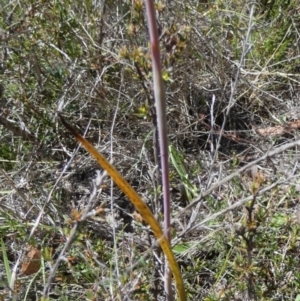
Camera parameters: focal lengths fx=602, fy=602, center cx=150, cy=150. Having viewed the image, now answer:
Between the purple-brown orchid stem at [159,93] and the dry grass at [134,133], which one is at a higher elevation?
the purple-brown orchid stem at [159,93]

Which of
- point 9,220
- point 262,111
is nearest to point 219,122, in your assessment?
point 262,111

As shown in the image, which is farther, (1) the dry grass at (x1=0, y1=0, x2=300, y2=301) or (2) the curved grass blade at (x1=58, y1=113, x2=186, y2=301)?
(1) the dry grass at (x1=0, y1=0, x2=300, y2=301)

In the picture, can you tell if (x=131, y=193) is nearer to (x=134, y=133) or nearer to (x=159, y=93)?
(x=159, y=93)

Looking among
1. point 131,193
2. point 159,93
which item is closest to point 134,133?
point 131,193

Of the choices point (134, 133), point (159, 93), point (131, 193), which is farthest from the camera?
point (134, 133)

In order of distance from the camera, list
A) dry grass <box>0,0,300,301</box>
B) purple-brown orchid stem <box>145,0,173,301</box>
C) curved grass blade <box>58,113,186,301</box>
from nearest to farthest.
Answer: purple-brown orchid stem <box>145,0,173,301</box> → curved grass blade <box>58,113,186,301</box> → dry grass <box>0,0,300,301</box>

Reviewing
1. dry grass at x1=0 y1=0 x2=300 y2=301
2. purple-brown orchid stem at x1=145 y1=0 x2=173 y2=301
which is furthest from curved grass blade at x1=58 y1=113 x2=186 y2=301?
dry grass at x1=0 y1=0 x2=300 y2=301

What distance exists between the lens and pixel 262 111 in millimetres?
2246

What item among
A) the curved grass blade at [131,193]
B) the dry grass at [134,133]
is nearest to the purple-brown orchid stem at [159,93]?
the curved grass blade at [131,193]

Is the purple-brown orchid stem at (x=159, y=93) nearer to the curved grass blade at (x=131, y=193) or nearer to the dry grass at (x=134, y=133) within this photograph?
the curved grass blade at (x=131, y=193)

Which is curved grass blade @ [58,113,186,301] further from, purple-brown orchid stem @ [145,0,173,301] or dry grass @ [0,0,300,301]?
dry grass @ [0,0,300,301]

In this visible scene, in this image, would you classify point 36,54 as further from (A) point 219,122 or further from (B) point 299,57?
(B) point 299,57

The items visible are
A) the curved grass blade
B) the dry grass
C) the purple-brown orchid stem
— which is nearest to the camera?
the purple-brown orchid stem

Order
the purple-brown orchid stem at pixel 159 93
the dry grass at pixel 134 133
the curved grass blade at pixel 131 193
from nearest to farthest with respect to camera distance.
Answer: the purple-brown orchid stem at pixel 159 93 → the curved grass blade at pixel 131 193 → the dry grass at pixel 134 133
